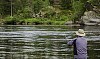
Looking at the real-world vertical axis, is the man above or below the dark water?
above

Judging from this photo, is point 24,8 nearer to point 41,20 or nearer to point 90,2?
point 41,20

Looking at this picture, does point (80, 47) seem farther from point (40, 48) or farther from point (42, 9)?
point (42, 9)

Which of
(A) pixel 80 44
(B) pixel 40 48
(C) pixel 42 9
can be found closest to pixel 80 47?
(A) pixel 80 44

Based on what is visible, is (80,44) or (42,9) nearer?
(80,44)

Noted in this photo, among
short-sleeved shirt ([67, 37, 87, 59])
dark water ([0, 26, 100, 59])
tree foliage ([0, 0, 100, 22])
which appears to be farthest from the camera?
tree foliage ([0, 0, 100, 22])

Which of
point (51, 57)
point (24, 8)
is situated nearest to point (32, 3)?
point (24, 8)

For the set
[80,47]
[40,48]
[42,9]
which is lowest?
[42,9]

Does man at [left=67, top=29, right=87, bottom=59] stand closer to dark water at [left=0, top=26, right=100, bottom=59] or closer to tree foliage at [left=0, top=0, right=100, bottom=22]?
dark water at [left=0, top=26, right=100, bottom=59]

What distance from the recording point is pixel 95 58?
2761 cm

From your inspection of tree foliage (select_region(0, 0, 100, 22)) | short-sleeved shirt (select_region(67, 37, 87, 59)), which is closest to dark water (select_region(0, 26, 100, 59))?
short-sleeved shirt (select_region(67, 37, 87, 59))

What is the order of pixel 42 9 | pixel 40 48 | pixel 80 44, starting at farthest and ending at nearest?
pixel 42 9, pixel 40 48, pixel 80 44

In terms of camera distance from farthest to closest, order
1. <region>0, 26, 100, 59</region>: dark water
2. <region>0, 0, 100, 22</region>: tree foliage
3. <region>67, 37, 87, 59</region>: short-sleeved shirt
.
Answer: <region>0, 0, 100, 22</region>: tree foliage
<region>0, 26, 100, 59</region>: dark water
<region>67, 37, 87, 59</region>: short-sleeved shirt

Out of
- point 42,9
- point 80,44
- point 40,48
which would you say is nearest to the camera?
point 80,44

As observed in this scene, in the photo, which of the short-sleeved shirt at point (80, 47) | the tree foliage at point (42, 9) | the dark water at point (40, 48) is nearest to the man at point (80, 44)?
the short-sleeved shirt at point (80, 47)
